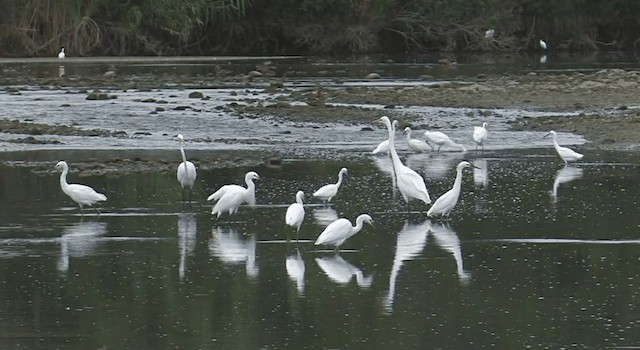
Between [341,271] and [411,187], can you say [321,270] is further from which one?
[411,187]

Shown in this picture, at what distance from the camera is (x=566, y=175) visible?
19062 mm

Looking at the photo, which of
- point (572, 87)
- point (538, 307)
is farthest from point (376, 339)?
point (572, 87)

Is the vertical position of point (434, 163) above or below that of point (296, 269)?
below

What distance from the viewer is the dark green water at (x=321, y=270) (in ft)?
32.6

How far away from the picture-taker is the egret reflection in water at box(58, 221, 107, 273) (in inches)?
511

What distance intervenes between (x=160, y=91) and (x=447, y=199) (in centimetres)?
2081

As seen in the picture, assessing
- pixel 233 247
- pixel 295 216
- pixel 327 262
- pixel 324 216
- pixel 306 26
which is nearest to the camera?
pixel 327 262

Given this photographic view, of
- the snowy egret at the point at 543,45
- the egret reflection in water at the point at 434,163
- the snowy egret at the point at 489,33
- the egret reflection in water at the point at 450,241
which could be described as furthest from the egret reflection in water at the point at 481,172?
the snowy egret at the point at 543,45

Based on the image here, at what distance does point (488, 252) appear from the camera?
1309cm

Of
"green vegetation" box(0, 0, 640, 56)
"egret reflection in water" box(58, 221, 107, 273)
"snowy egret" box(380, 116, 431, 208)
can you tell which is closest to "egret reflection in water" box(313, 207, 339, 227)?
"snowy egret" box(380, 116, 431, 208)

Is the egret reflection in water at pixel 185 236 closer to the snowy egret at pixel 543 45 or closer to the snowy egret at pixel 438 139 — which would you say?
the snowy egret at pixel 438 139

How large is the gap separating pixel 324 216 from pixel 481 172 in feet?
15.0

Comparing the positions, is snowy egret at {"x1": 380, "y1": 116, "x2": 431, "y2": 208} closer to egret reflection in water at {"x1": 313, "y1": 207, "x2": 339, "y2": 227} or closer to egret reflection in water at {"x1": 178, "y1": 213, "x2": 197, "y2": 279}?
egret reflection in water at {"x1": 313, "y1": 207, "x2": 339, "y2": 227}

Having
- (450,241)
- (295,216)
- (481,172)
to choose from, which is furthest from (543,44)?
(295,216)
